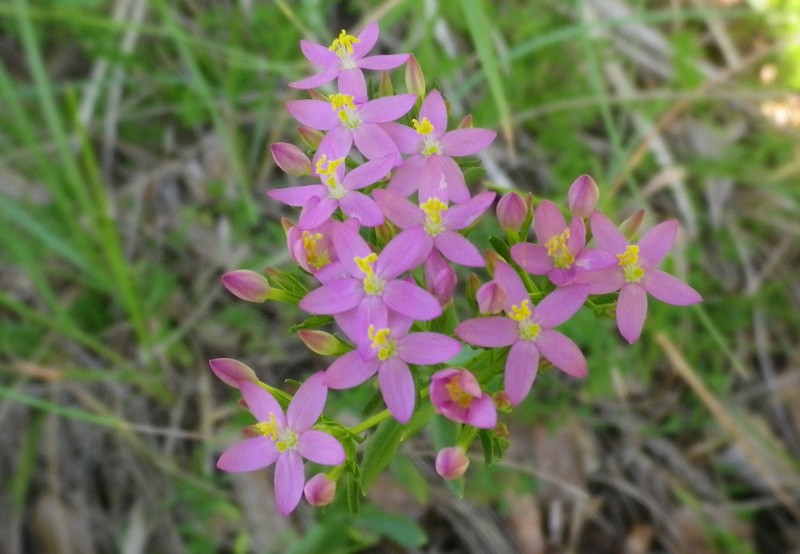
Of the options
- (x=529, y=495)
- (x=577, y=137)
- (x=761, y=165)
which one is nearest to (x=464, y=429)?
(x=529, y=495)

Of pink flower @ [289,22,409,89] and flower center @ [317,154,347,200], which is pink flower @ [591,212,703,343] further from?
pink flower @ [289,22,409,89]

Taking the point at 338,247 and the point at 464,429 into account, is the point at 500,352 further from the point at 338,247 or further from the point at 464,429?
the point at 338,247

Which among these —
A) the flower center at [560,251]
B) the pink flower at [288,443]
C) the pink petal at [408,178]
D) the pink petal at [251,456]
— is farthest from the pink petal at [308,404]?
the flower center at [560,251]

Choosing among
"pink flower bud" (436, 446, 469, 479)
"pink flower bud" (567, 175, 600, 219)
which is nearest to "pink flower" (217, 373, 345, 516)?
"pink flower bud" (436, 446, 469, 479)

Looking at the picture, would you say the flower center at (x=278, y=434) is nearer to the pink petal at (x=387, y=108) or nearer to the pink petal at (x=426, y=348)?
the pink petal at (x=426, y=348)

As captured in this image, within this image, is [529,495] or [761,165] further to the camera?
[761,165]

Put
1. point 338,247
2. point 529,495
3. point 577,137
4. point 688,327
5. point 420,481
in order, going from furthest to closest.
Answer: point 577,137, point 688,327, point 529,495, point 420,481, point 338,247
